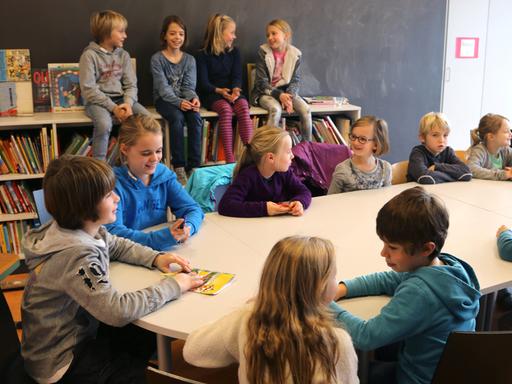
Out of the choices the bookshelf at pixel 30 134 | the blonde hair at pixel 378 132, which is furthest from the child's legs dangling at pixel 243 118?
the blonde hair at pixel 378 132

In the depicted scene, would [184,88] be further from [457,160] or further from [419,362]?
[419,362]

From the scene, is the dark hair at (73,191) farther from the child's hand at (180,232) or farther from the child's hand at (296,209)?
the child's hand at (296,209)

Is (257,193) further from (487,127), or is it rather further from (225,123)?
(225,123)

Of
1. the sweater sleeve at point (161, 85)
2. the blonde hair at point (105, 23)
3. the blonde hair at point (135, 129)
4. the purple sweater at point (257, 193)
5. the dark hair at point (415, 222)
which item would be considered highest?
the blonde hair at point (105, 23)

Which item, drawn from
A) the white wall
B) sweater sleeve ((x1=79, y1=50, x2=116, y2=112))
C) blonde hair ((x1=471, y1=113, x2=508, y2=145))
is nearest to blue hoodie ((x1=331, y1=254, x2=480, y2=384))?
blonde hair ((x1=471, y1=113, x2=508, y2=145))

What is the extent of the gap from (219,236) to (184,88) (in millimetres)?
2285

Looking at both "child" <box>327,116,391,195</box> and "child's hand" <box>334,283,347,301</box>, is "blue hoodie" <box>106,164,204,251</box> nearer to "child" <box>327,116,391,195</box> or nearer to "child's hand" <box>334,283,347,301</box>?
"child's hand" <box>334,283,347,301</box>

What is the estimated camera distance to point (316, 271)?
129 cm

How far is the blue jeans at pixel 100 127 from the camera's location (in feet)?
12.4

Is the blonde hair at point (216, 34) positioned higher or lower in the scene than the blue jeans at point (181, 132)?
higher

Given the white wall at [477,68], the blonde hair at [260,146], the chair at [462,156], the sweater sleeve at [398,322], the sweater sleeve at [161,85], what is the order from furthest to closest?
the white wall at [477,68] < the sweater sleeve at [161,85] < the chair at [462,156] < the blonde hair at [260,146] < the sweater sleeve at [398,322]

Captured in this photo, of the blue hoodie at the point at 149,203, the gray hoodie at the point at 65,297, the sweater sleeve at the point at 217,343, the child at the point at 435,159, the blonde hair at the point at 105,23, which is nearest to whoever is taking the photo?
Result: the sweater sleeve at the point at 217,343

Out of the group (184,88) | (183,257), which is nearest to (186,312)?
(183,257)

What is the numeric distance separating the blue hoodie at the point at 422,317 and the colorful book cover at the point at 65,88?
3.09m
